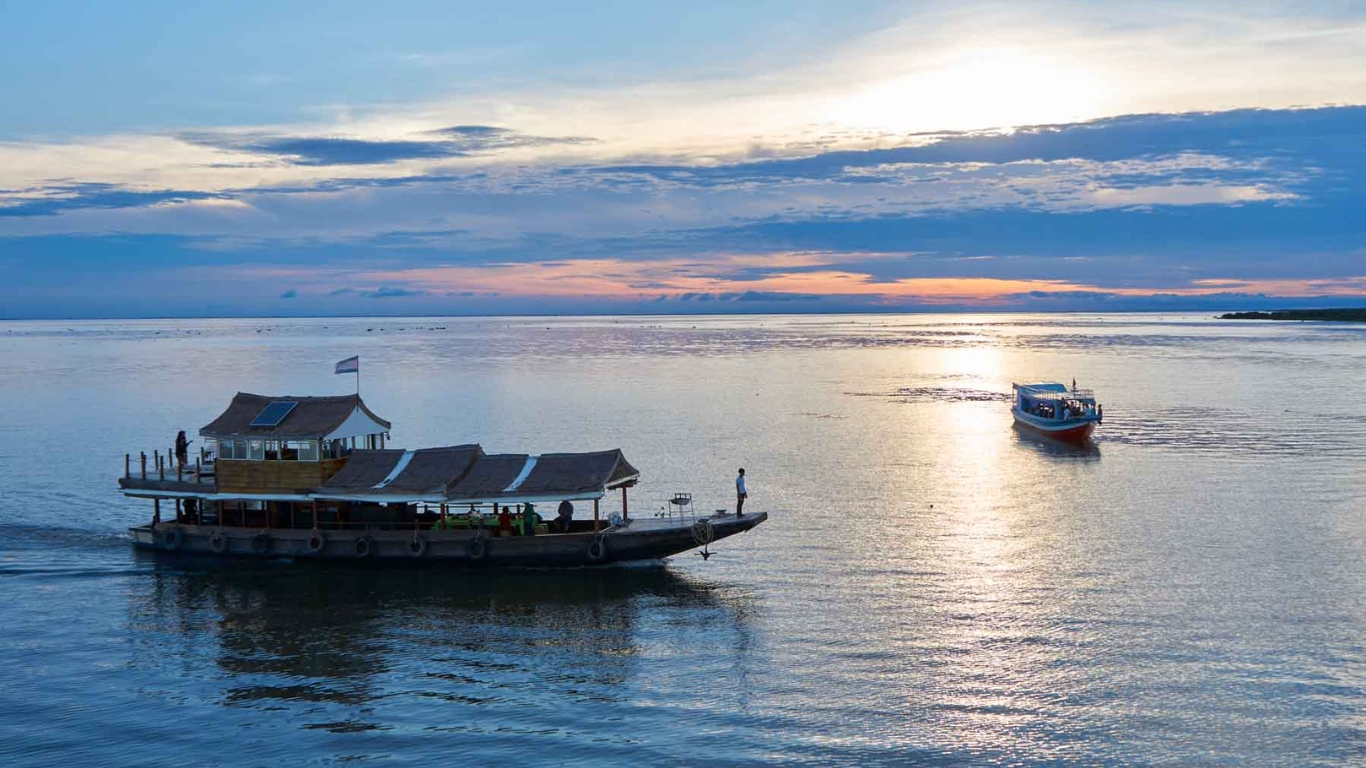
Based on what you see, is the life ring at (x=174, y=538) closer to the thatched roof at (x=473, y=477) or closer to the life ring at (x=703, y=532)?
the thatched roof at (x=473, y=477)

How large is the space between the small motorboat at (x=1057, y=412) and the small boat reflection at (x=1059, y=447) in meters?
0.44

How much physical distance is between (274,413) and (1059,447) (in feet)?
174

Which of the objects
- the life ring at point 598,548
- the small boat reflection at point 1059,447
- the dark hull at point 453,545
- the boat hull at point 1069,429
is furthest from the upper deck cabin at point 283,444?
the boat hull at point 1069,429

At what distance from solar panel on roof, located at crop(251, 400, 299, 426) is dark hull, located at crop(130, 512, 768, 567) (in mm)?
4646

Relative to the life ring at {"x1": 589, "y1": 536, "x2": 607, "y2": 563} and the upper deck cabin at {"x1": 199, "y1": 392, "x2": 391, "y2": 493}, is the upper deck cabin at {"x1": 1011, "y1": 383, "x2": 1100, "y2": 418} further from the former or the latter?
the upper deck cabin at {"x1": 199, "y1": 392, "x2": 391, "y2": 493}

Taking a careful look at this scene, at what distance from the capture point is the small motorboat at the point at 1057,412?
259 ft

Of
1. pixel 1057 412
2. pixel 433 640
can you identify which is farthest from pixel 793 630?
pixel 1057 412

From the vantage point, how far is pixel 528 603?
40.4m

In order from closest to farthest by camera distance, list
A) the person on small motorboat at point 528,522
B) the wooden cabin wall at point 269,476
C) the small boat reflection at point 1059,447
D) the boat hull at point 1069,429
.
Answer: the person on small motorboat at point 528,522 → the wooden cabin wall at point 269,476 → the small boat reflection at point 1059,447 → the boat hull at point 1069,429

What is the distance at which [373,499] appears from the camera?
44750 mm

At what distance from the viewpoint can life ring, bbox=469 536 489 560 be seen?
4422 cm

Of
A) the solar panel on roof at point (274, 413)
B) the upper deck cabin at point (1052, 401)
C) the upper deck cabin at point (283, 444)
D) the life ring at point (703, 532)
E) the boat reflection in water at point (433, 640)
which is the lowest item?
Result: the boat reflection in water at point (433, 640)

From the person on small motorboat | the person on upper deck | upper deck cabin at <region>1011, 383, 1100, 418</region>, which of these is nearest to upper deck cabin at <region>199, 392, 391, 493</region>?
the person on small motorboat

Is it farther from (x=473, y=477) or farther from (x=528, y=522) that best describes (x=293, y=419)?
(x=528, y=522)
